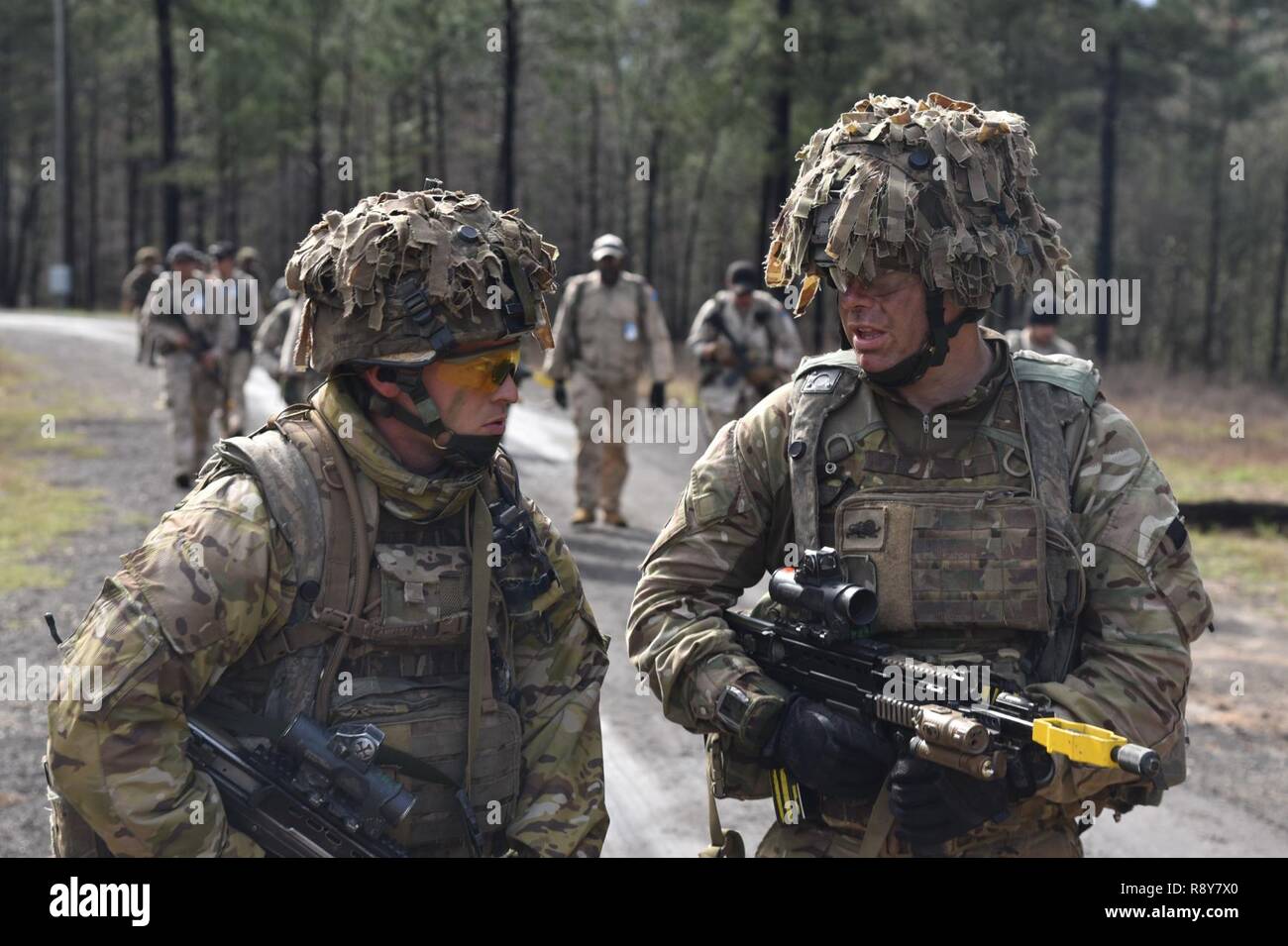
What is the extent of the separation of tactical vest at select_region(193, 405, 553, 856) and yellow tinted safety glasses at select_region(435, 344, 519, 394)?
283mm

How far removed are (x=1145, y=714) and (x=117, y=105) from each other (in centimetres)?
5383

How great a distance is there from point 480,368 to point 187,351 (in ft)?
35.3

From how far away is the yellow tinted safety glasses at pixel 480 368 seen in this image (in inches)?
116

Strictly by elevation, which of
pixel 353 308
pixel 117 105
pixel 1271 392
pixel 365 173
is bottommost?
pixel 1271 392

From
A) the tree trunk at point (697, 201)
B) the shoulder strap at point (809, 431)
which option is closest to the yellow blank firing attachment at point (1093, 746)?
the shoulder strap at point (809, 431)

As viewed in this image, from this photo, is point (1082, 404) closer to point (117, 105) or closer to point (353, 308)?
point (353, 308)

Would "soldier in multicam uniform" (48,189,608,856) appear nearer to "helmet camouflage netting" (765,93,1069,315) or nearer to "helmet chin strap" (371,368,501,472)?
"helmet chin strap" (371,368,501,472)

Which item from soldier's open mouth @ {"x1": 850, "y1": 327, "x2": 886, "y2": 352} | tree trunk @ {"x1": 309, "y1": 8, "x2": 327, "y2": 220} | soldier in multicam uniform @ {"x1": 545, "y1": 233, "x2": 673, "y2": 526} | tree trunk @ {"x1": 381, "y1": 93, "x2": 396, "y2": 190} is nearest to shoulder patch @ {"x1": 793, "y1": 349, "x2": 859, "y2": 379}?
soldier's open mouth @ {"x1": 850, "y1": 327, "x2": 886, "y2": 352}

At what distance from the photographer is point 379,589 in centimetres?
289

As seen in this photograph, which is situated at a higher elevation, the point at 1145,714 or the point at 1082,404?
the point at 1082,404

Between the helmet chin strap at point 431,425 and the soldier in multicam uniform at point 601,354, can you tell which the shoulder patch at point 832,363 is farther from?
the soldier in multicam uniform at point 601,354

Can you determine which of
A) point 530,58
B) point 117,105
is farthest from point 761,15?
point 117,105

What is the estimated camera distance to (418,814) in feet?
9.65

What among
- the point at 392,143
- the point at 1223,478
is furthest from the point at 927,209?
the point at 392,143
